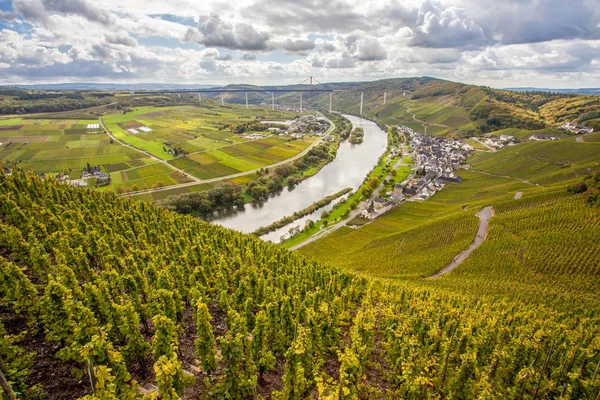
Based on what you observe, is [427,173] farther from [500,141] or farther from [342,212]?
[500,141]

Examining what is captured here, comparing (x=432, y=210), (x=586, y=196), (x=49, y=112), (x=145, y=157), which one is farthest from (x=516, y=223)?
(x=49, y=112)

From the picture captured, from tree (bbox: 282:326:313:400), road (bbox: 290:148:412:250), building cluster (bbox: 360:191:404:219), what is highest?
tree (bbox: 282:326:313:400)

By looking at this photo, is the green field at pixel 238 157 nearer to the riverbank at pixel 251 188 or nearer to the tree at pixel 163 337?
the riverbank at pixel 251 188

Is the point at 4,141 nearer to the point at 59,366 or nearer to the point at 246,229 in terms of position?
the point at 246,229

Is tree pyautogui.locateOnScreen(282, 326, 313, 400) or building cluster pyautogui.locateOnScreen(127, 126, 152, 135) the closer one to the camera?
tree pyautogui.locateOnScreen(282, 326, 313, 400)

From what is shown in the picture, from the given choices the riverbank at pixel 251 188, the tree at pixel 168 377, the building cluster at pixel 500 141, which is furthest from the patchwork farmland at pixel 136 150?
the building cluster at pixel 500 141

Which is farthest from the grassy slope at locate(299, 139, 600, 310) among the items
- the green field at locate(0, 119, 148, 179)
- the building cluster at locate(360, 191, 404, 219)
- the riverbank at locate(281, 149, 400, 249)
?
the green field at locate(0, 119, 148, 179)

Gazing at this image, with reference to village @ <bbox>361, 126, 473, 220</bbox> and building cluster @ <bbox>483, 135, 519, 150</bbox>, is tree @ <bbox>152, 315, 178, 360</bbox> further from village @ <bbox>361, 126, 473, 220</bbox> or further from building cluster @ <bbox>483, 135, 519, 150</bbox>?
building cluster @ <bbox>483, 135, 519, 150</bbox>

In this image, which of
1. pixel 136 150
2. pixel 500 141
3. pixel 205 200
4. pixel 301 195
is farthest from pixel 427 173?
pixel 136 150
